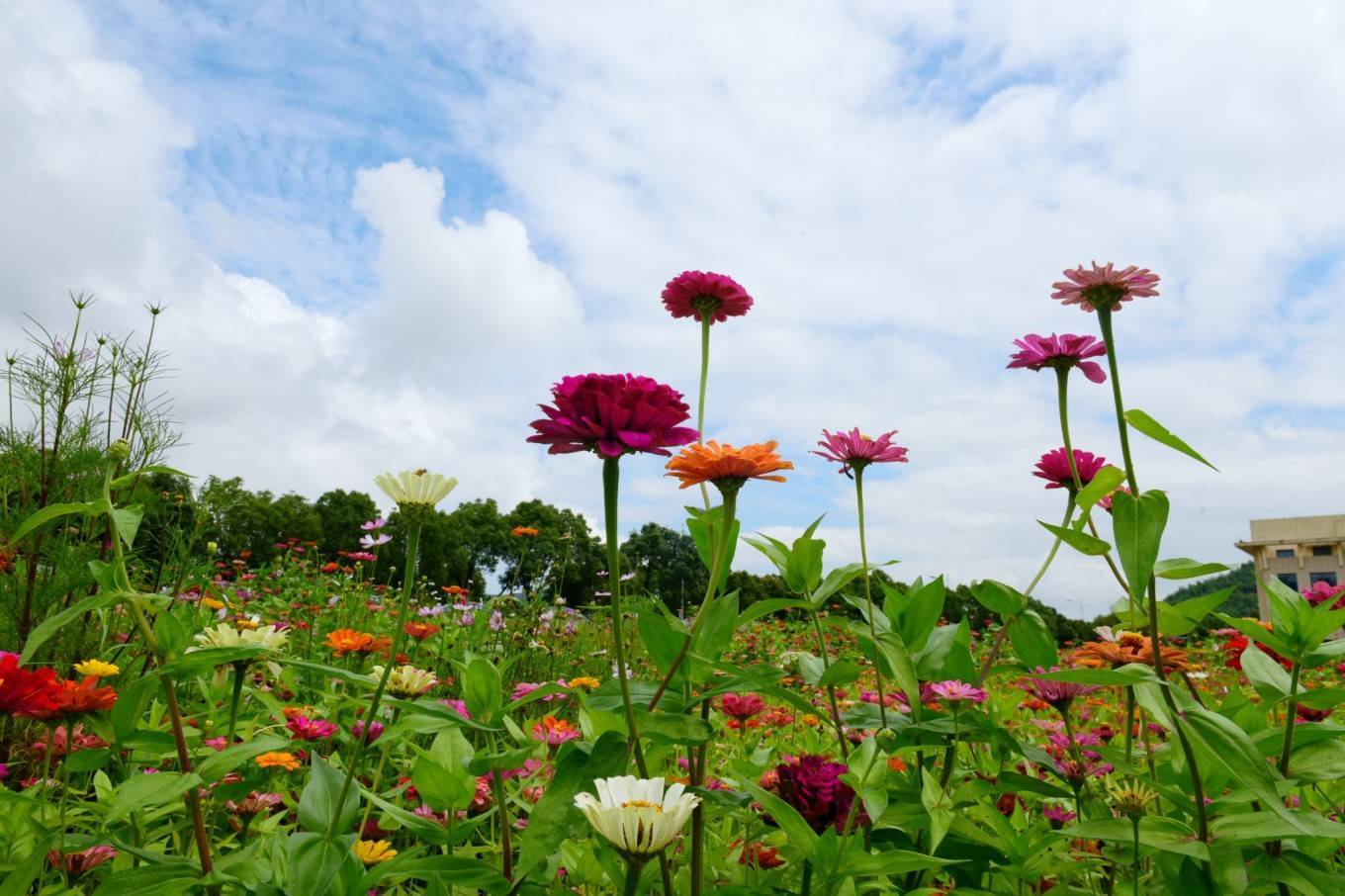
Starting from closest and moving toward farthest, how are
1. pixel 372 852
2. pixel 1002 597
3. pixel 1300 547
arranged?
pixel 372 852 → pixel 1002 597 → pixel 1300 547

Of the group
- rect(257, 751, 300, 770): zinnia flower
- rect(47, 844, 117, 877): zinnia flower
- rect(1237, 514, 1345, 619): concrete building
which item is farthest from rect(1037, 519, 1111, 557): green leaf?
rect(1237, 514, 1345, 619): concrete building

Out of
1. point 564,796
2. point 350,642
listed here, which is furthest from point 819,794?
point 350,642

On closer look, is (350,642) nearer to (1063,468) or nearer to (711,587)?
(711,587)

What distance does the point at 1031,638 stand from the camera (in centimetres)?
170

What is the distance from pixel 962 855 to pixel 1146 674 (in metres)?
0.61

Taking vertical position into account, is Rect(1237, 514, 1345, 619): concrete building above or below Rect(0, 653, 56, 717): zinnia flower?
above

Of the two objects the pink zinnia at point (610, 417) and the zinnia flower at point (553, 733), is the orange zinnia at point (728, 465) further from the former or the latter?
the zinnia flower at point (553, 733)

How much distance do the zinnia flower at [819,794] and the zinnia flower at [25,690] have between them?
143 centimetres

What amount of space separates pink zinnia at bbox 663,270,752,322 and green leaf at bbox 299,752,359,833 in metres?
1.29

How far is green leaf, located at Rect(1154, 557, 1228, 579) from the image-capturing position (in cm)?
146

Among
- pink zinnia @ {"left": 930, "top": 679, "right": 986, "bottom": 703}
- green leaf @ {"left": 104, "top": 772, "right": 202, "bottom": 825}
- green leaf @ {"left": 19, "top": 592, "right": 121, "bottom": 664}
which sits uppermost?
green leaf @ {"left": 19, "top": 592, "right": 121, "bottom": 664}

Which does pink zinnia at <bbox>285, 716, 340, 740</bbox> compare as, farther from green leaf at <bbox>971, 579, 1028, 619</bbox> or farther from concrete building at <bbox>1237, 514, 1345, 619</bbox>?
concrete building at <bbox>1237, 514, 1345, 619</bbox>

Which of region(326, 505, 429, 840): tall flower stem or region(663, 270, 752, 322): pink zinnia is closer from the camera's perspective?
region(326, 505, 429, 840): tall flower stem

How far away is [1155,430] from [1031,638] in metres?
0.56
